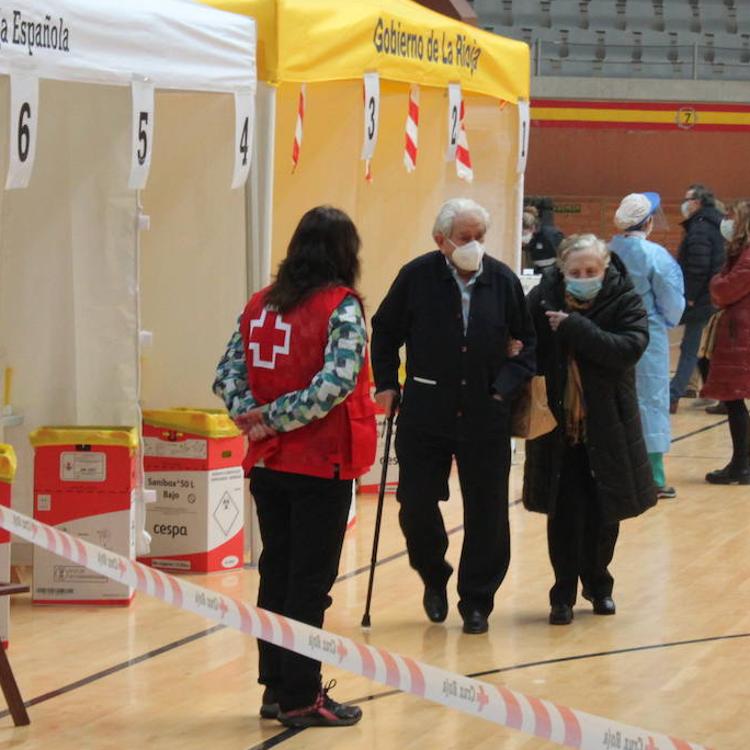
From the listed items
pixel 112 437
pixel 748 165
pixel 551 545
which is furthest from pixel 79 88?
pixel 748 165

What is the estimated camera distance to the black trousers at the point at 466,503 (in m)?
5.85

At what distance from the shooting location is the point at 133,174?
6211 mm

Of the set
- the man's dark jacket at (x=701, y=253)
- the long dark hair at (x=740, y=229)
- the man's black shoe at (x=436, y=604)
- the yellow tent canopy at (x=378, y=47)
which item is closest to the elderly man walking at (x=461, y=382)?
the man's black shoe at (x=436, y=604)

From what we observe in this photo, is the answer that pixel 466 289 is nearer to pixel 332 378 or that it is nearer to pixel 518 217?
pixel 332 378

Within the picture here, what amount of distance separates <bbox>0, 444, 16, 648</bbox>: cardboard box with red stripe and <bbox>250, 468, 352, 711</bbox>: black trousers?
1079mm

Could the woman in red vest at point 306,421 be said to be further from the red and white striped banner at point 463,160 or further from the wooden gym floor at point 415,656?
the red and white striped banner at point 463,160

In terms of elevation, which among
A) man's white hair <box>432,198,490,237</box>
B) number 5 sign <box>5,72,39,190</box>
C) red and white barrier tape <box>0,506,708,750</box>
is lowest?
red and white barrier tape <box>0,506,708,750</box>

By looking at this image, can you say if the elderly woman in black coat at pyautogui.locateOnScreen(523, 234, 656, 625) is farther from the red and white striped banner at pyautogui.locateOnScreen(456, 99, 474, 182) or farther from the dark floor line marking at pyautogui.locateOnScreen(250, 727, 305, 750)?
the red and white striped banner at pyautogui.locateOnScreen(456, 99, 474, 182)

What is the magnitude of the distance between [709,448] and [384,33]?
14.6 ft

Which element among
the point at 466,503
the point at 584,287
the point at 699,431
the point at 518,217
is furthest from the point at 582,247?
the point at 699,431

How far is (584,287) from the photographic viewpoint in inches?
232

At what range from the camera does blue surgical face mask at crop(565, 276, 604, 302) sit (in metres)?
5.88

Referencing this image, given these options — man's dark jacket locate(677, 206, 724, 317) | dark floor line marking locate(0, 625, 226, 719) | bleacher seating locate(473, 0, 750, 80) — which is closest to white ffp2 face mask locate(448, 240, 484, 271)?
dark floor line marking locate(0, 625, 226, 719)

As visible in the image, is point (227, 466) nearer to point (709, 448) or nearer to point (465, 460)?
point (465, 460)
